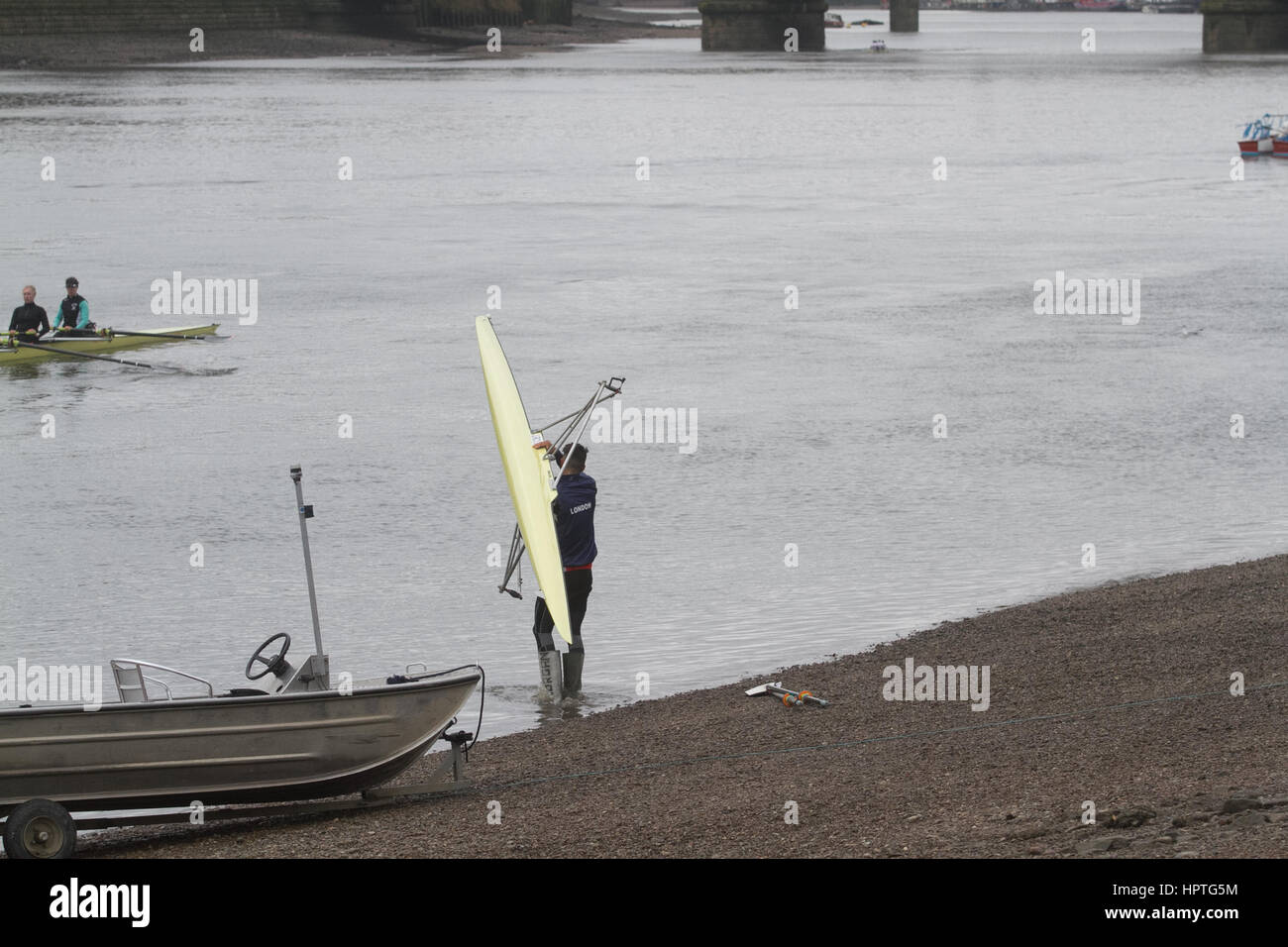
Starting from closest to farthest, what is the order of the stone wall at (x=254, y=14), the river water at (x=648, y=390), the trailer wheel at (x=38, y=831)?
1. the trailer wheel at (x=38, y=831)
2. the river water at (x=648, y=390)
3. the stone wall at (x=254, y=14)

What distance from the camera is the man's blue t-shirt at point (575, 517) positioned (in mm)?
13648

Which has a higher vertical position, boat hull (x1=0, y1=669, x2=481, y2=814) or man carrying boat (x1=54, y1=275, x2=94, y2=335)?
man carrying boat (x1=54, y1=275, x2=94, y2=335)

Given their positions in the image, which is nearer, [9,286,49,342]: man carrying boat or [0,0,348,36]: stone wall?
[9,286,49,342]: man carrying boat

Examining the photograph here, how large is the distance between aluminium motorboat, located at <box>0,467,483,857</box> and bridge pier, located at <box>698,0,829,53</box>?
124 meters

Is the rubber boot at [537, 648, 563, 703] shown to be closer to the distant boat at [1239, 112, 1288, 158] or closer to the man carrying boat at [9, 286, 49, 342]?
the man carrying boat at [9, 286, 49, 342]

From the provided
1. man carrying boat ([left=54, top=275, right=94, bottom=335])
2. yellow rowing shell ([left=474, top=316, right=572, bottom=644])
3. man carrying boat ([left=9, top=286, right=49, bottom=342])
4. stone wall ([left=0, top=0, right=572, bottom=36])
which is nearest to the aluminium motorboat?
yellow rowing shell ([left=474, top=316, right=572, bottom=644])

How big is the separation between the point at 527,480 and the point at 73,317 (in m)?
20.0

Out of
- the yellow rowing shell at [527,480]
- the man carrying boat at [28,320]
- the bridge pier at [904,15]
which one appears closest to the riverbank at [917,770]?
the yellow rowing shell at [527,480]

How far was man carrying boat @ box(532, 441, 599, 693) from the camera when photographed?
13672mm

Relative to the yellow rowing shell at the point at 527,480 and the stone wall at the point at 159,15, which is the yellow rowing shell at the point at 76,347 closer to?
the yellow rowing shell at the point at 527,480

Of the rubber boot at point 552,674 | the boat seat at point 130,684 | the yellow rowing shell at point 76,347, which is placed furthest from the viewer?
the yellow rowing shell at point 76,347

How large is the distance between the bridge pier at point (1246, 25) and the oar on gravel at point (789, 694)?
117480 millimetres

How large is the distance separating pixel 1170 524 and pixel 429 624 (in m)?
8.84
